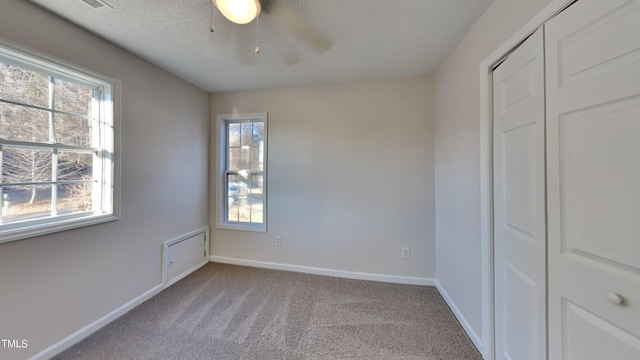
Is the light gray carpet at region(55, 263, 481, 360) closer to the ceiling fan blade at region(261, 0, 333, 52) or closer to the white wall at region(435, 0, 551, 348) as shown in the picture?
the white wall at region(435, 0, 551, 348)

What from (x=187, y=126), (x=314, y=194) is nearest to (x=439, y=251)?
(x=314, y=194)

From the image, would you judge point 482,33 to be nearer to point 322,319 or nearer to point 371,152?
point 371,152

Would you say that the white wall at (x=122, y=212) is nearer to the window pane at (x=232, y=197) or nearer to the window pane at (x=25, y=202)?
the window pane at (x=25, y=202)

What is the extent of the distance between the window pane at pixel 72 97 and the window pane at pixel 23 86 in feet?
0.22

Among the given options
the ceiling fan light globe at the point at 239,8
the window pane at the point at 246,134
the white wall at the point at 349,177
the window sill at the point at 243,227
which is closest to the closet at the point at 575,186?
the white wall at the point at 349,177

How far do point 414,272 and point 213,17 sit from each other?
317 cm

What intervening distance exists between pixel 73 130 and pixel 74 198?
21.9 inches

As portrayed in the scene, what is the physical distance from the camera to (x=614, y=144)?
79 cm

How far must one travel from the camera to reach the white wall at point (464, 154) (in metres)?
1.45

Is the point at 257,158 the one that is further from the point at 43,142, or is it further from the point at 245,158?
the point at 43,142

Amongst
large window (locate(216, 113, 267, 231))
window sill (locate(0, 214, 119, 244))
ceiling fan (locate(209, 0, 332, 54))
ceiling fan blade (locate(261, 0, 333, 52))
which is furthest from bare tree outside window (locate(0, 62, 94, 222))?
ceiling fan blade (locate(261, 0, 333, 52))

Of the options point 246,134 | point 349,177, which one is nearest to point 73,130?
point 246,134

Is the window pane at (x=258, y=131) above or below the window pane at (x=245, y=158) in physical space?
above

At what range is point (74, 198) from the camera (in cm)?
179
